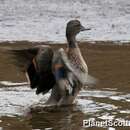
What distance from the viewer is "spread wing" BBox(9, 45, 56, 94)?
9234 mm

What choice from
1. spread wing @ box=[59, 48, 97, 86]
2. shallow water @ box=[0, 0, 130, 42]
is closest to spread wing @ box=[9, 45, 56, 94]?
spread wing @ box=[59, 48, 97, 86]

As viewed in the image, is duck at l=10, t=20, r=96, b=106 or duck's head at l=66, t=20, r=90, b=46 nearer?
duck at l=10, t=20, r=96, b=106

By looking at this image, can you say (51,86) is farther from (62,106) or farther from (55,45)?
(55,45)

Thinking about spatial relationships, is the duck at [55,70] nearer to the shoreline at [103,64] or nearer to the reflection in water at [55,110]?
the reflection in water at [55,110]

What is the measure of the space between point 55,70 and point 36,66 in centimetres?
28

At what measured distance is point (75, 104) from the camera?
966 centimetres

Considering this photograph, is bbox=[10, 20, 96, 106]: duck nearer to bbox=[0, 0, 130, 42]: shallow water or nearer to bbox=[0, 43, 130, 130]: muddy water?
bbox=[0, 43, 130, 130]: muddy water

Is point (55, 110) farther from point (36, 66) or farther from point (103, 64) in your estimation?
point (103, 64)

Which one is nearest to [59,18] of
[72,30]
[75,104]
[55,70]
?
[72,30]

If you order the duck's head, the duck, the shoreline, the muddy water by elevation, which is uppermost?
the duck's head

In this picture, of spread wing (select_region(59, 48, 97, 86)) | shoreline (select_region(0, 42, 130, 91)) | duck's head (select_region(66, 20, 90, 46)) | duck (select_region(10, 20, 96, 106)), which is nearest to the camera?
spread wing (select_region(59, 48, 97, 86))

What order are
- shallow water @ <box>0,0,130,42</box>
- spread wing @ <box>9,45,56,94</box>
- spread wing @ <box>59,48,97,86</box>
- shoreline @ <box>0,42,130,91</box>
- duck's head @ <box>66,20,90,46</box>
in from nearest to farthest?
1. spread wing @ <box>59,48,97,86</box>
2. spread wing @ <box>9,45,56,94</box>
3. duck's head @ <box>66,20,90,46</box>
4. shoreline @ <box>0,42,130,91</box>
5. shallow water @ <box>0,0,130,42</box>

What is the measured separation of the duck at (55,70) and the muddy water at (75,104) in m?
0.21

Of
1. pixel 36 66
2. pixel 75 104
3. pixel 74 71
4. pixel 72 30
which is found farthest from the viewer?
pixel 72 30
